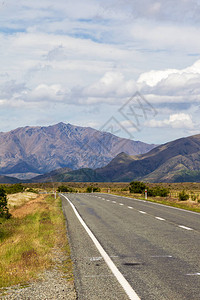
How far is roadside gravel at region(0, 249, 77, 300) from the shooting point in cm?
600

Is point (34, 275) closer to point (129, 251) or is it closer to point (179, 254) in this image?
point (129, 251)

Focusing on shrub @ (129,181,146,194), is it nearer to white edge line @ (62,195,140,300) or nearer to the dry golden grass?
the dry golden grass

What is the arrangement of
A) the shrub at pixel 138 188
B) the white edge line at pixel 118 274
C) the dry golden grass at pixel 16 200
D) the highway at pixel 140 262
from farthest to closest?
the shrub at pixel 138 188, the dry golden grass at pixel 16 200, the highway at pixel 140 262, the white edge line at pixel 118 274

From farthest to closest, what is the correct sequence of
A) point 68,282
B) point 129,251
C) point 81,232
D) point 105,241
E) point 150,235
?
point 81,232 < point 150,235 < point 105,241 < point 129,251 < point 68,282

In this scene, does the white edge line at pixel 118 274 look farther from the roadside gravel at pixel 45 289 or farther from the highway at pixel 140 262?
the roadside gravel at pixel 45 289

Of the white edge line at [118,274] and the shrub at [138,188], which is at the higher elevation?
the shrub at [138,188]

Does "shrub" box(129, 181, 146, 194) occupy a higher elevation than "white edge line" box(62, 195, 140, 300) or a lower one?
higher

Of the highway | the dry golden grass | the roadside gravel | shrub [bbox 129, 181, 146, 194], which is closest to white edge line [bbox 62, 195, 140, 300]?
the highway

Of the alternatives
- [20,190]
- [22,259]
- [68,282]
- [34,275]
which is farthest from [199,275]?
[20,190]

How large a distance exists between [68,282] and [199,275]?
238 cm

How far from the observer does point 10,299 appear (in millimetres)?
5828

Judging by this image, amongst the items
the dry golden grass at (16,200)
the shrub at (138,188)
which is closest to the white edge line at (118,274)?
the dry golden grass at (16,200)

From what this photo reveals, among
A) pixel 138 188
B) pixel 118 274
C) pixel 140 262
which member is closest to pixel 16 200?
pixel 138 188

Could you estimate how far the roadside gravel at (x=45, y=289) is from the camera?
600 cm
